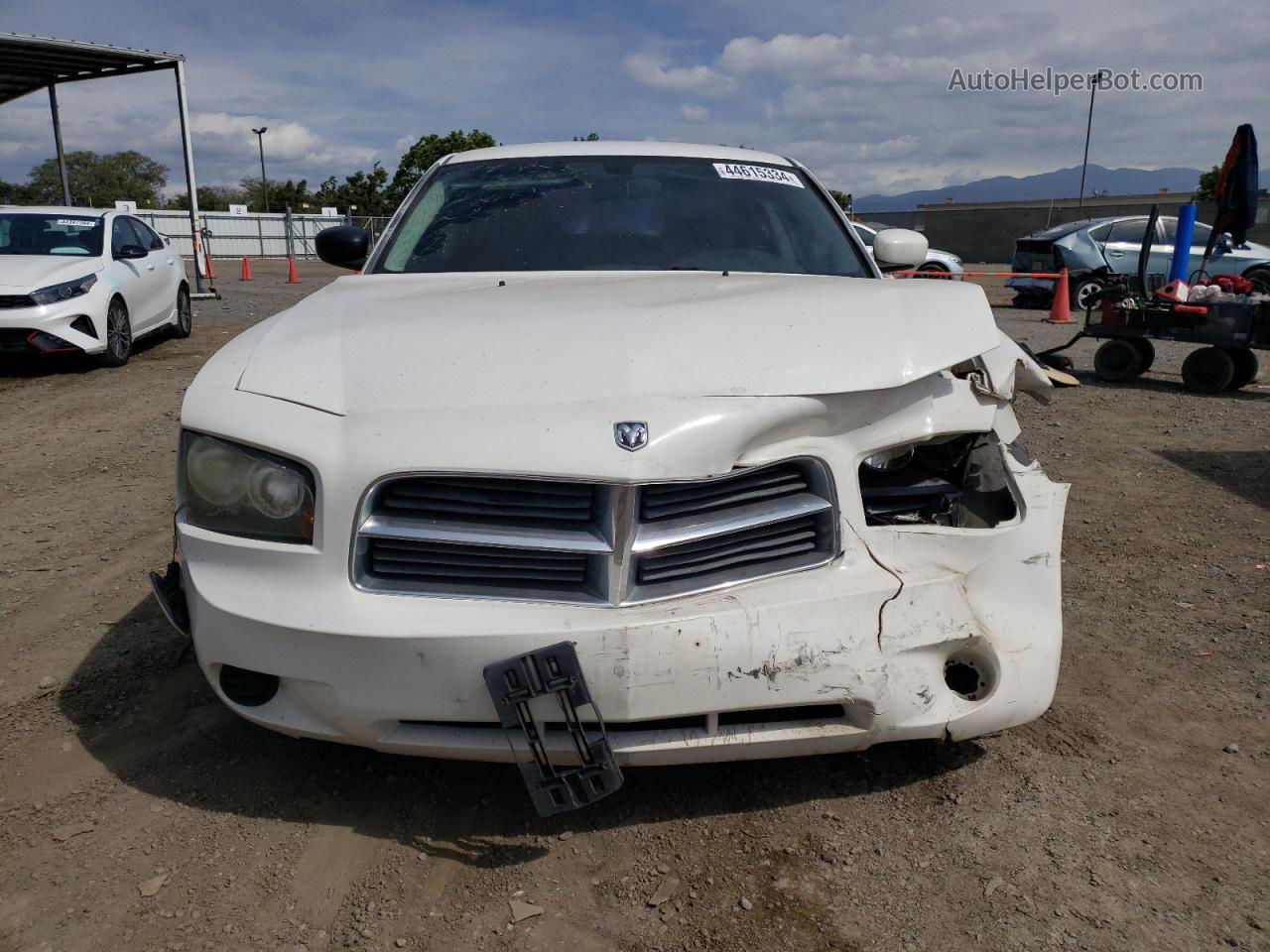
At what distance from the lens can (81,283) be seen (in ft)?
28.4

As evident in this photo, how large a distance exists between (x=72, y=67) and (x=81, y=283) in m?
9.40

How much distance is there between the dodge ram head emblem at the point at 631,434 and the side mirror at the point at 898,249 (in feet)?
6.54

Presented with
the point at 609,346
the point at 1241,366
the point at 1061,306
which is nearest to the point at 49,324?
the point at 609,346

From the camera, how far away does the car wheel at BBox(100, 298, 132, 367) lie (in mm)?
8914

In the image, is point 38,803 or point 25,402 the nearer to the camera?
point 38,803

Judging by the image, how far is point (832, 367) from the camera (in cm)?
217

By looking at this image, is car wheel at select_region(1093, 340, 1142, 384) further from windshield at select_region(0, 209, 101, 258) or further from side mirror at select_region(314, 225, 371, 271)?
windshield at select_region(0, 209, 101, 258)

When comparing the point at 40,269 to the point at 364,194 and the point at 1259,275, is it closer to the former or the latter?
the point at 1259,275

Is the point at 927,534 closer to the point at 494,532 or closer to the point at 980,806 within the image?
the point at 980,806

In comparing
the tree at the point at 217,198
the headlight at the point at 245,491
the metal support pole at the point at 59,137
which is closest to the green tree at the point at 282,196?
the tree at the point at 217,198

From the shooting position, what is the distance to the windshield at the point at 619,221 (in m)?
3.32

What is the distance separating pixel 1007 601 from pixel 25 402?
7.81 metres

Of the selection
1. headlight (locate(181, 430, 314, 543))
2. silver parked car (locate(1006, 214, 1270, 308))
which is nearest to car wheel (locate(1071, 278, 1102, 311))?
silver parked car (locate(1006, 214, 1270, 308))

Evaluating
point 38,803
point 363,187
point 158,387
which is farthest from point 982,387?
point 363,187
